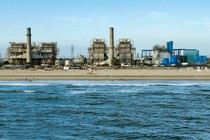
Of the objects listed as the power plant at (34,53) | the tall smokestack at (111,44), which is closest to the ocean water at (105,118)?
the tall smokestack at (111,44)

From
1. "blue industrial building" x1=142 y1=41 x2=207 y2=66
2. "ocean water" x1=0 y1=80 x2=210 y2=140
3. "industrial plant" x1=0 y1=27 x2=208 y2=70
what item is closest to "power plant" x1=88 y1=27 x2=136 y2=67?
"industrial plant" x1=0 y1=27 x2=208 y2=70

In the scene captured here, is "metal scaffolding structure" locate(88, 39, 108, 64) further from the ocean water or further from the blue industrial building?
the ocean water

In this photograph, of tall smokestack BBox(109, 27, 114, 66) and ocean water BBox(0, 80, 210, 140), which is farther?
tall smokestack BBox(109, 27, 114, 66)

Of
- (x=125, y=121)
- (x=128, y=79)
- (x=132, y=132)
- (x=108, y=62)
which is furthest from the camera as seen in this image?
(x=108, y=62)

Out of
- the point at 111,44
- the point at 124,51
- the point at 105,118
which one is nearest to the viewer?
the point at 105,118

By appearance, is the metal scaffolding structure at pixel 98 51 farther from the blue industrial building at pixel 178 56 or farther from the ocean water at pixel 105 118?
the ocean water at pixel 105 118

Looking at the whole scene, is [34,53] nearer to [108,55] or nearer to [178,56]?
[108,55]

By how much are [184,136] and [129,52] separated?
97225mm

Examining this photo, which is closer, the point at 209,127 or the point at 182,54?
the point at 209,127

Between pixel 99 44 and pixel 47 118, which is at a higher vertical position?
pixel 99 44

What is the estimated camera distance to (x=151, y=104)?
33250mm

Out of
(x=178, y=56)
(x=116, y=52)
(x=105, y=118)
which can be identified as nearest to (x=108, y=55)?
(x=116, y=52)

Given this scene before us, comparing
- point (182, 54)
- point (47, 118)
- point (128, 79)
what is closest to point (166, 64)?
point (182, 54)

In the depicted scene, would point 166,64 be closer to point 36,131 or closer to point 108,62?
point 108,62
